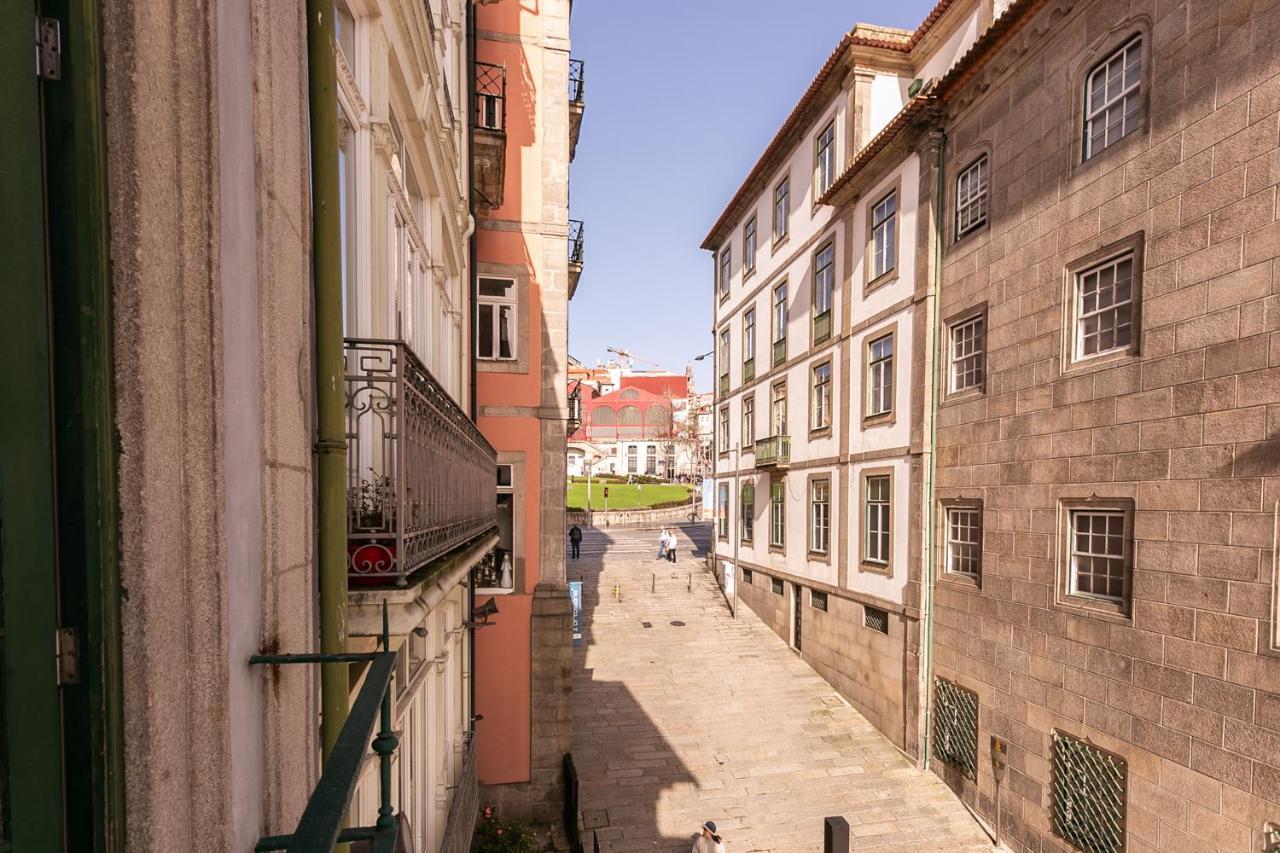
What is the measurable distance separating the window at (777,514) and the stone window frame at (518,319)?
1171cm

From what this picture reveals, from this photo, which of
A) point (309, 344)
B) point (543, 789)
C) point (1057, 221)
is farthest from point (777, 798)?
point (309, 344)

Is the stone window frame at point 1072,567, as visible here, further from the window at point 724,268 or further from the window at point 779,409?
the window at point 724,268

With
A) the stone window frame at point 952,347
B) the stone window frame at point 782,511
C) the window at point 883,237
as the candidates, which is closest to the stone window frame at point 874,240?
the window at point 883,237

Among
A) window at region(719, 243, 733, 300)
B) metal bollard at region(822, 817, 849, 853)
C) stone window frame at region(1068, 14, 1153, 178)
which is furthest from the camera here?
window at region(719, 243, 733, 300)

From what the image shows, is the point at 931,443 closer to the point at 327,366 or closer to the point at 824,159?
the point at 824,159

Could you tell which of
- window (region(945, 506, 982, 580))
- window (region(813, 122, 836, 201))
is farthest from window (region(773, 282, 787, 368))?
window (region(945, 506, 982, 580))

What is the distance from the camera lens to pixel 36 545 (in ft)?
4.67

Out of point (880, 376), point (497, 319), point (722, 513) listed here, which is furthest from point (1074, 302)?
point (722, 513)

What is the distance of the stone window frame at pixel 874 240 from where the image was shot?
1399 centimetres

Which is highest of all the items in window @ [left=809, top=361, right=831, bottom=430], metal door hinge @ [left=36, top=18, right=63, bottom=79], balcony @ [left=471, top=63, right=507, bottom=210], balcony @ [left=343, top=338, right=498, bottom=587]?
balcony @ [left=471, top=63, right=507, bottom=210]

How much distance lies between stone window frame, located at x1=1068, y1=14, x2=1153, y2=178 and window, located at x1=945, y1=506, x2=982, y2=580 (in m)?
6.34

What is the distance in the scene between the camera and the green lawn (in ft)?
177

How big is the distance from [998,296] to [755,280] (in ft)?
40.1

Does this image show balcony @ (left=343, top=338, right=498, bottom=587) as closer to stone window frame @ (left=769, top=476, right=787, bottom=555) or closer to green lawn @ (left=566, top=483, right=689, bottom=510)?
stone window frame @ (left=769, top=476, right=787, bottom=555)
